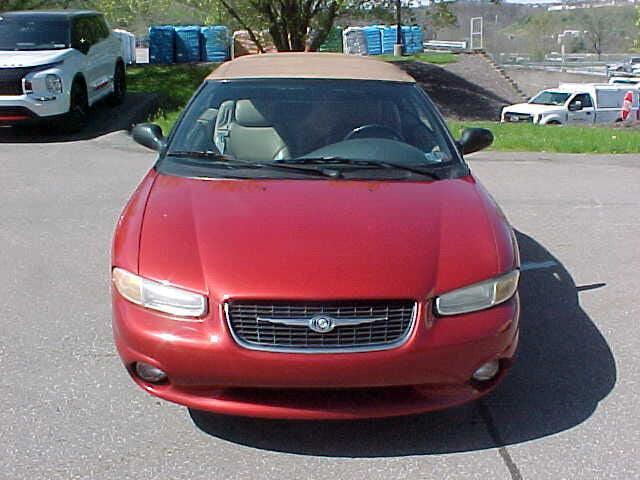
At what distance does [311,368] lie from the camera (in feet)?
10.2

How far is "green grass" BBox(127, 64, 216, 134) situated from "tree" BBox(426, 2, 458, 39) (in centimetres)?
669

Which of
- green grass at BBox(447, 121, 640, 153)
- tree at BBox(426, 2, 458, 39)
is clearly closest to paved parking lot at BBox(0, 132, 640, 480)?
green grass at BBox(447, 121, 640, 153)

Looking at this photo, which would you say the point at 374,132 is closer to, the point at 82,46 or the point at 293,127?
the point at 293,127

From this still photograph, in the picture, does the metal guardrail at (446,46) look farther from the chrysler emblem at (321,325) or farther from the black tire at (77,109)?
the chrysler emblem at (321,325)

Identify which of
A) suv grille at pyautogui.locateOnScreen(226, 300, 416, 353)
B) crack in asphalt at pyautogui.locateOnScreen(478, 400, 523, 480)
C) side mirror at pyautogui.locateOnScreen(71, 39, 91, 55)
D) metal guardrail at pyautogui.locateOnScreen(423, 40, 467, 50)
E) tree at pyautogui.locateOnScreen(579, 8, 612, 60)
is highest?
tree at pyautogui.locateOnScreen(579, 8, 612, 60)

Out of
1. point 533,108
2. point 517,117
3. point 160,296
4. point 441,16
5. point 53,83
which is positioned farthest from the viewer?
point 533,108

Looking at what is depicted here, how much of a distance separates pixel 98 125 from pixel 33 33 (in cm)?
175

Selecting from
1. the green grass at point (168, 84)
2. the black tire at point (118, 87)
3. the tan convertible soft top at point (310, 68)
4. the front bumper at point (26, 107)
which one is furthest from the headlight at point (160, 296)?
the black tire at point (118, 87)

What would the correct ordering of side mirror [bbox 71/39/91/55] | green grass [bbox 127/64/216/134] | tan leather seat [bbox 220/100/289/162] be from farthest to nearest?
green grass [bbox 127/64/216/134] < side mirror [bbox 71/39/91/55] < tan leather seat [bbox 220/100/289/162]

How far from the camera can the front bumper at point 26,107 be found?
35.6 feet

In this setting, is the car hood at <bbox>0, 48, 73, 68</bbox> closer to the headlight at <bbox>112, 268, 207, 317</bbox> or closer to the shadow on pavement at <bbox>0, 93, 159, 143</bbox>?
the shadow on pavement at <bbox>0, 93, 159, 143</bbox>

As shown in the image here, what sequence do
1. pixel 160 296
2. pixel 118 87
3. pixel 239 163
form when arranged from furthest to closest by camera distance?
1. pixel 118 87
2. pixel 239 163
3. pixel 160 296

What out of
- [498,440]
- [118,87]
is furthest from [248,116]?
[118,87]

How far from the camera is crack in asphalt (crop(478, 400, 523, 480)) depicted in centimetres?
322
